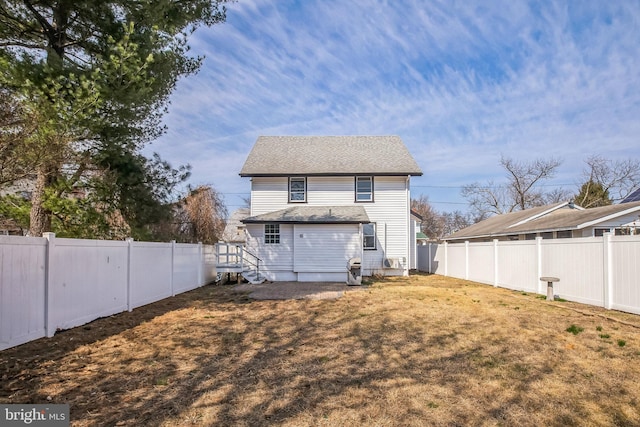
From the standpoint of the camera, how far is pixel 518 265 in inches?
539

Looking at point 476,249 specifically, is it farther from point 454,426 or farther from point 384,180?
point 454,426

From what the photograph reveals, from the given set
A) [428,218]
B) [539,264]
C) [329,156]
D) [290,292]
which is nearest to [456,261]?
[539,264]

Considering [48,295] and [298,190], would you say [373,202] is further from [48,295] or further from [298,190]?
[48,295]

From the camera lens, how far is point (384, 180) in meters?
20.3

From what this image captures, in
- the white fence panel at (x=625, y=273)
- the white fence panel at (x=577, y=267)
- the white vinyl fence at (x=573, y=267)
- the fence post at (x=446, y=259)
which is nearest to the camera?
the white fence panel at (x=625, y=273)

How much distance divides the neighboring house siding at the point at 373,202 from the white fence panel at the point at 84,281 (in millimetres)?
11555

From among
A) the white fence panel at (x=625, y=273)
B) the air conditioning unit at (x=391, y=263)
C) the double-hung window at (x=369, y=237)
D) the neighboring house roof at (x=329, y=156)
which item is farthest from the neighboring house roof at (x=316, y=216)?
the white fence panel at (x=625, y=273)

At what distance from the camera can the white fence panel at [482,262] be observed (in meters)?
15.9

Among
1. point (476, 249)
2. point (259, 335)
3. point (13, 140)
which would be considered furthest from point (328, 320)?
point (476, 249)

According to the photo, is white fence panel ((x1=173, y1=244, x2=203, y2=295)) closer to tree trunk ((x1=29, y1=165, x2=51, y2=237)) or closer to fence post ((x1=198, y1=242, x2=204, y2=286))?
fence post ((x1=198, y1=242, x2=204, y2=286))

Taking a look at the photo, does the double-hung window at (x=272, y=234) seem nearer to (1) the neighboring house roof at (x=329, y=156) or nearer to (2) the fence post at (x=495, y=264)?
(1) the neighboring house roof at (x=329, y=156)

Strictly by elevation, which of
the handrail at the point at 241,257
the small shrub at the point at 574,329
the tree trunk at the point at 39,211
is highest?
the tree trunk at the point at 39,211

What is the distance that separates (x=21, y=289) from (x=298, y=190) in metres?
15.3

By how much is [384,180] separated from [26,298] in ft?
55.2
